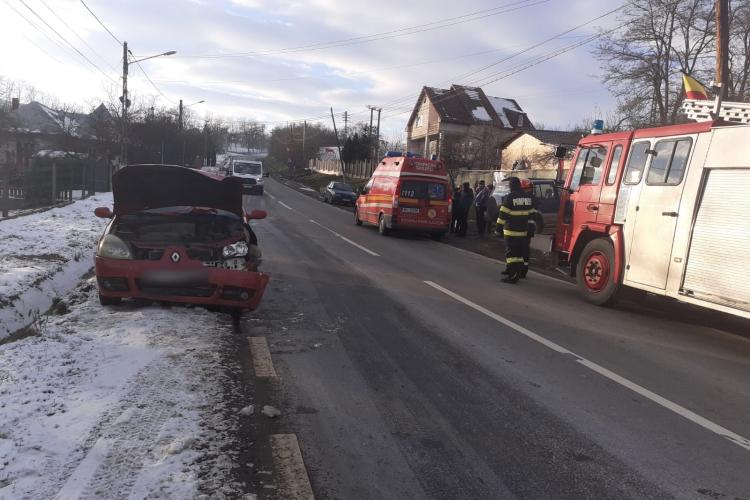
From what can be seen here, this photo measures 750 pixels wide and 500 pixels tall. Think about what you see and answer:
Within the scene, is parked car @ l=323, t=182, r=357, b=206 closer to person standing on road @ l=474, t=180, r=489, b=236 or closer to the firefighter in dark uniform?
person standing on road @ l=474, t=180, r=489, b=236

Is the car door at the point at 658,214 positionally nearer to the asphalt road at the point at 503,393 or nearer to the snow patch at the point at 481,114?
the asphalt road at the point at 503,393

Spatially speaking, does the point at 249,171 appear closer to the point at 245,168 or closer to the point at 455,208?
the point at 245,168

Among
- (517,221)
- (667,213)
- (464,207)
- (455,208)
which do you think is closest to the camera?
(667,213)

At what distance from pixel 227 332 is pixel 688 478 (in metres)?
4.20

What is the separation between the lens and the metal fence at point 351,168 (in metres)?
58.6

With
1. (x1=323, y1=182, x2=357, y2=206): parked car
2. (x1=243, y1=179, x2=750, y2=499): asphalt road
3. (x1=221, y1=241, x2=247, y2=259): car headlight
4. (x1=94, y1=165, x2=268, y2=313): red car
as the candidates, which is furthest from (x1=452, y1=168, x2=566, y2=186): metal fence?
(x1=221, y1=241, x2=247, y2=259): car headlight

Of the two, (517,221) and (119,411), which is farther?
(517,221)

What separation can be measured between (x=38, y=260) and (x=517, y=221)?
813cm

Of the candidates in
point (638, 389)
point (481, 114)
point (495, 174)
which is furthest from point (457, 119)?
point (638, 389)

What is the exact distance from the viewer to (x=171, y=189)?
22.2 ft

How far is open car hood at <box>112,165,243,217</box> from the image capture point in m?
6.59

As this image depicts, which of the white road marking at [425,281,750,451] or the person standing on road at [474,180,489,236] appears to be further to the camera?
the person standing on road at [474,180,489,236]

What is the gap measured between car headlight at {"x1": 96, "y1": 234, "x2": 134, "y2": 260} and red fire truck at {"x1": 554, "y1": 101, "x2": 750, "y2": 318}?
6.57m

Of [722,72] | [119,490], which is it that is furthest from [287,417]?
[722,72]
